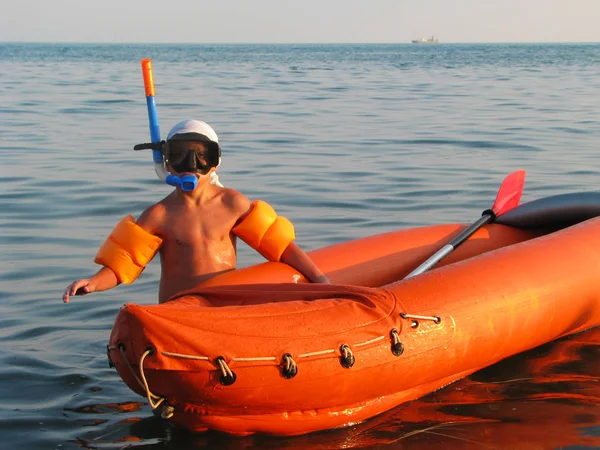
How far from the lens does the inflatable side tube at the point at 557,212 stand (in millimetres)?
5613

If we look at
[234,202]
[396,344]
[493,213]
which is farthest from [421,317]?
[493,213]

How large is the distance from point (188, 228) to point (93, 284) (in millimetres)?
489

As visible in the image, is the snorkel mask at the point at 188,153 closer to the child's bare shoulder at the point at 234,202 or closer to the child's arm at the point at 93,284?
the child's bare shoulder at the point at 234,202

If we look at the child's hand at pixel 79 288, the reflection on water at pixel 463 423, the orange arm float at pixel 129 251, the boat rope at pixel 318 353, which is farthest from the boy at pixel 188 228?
the boat rope at pixel 318 353

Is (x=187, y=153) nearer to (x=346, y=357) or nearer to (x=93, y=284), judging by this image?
(x=93, y=284)

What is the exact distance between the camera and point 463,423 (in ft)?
13.6

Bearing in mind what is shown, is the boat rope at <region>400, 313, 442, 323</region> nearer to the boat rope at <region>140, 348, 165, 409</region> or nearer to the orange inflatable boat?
the orange inflatable boat

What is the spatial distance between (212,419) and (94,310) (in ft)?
7.51

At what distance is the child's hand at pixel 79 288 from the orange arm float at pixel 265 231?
2.41 feet

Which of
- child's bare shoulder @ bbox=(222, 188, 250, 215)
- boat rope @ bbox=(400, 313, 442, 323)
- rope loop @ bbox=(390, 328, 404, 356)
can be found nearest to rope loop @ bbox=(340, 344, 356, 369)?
rope loop @ bbox=(390, 328, 404, 356)

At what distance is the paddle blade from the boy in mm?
1809

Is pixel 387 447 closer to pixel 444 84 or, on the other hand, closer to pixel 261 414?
pixel 261 414

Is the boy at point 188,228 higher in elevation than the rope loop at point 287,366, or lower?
higher

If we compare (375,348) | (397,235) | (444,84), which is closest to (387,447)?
(375,348)
